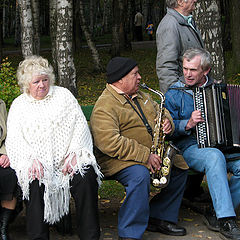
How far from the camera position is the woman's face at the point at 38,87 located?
4.90 m

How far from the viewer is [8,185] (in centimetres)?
473

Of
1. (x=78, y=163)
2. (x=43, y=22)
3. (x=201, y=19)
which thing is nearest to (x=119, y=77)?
(x=78, y=163)

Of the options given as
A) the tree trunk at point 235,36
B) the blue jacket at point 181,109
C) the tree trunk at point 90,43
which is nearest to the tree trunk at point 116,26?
the tree trunk at point 90,43

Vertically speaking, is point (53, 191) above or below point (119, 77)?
below

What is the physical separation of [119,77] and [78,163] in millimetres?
901

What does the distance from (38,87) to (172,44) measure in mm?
1583

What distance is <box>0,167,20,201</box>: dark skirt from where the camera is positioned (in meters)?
4.71

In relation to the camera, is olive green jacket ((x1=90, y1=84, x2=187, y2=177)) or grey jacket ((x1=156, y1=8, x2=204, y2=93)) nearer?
olive green jacket ((x1=90, y1=84, x2=187, y2=177))

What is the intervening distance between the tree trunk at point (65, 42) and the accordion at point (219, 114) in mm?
7414

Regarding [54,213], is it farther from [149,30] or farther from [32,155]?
[149,30]

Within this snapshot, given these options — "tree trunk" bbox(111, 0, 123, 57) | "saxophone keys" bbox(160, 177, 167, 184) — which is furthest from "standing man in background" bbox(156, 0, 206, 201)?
"tree trunk" bbox(111, 0, 123, 57)

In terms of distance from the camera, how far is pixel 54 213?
4.69 meters

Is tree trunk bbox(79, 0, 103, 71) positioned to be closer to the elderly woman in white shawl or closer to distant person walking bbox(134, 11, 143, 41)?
the elderly woman in white shawl

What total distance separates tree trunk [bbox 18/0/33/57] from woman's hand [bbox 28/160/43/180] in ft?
27.7
